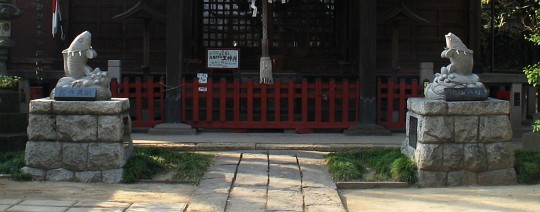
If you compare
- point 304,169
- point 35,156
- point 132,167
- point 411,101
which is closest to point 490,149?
point 411,101

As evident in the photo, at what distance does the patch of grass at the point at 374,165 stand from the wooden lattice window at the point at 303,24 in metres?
6.51

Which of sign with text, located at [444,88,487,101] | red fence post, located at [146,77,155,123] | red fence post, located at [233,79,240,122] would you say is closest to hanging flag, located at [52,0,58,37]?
red fence post, located at [146,77,155,123]

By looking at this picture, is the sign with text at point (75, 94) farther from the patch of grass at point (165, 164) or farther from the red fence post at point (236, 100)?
the red fence post at point (236, 100)

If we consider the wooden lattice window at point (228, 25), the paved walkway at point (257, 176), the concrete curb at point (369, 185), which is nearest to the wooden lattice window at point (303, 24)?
the wooden lattice window at point (228, 25)

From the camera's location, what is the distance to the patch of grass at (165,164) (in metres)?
8.94

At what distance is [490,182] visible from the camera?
8953 millimetres

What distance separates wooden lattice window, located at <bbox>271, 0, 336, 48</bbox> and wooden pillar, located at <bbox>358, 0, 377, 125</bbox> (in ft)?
11.5

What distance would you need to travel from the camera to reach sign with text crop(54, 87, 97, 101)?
883 cm

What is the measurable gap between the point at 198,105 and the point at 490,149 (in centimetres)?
664

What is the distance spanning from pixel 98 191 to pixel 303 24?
9.61 m

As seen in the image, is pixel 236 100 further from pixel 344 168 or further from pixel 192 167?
pixel 344 168

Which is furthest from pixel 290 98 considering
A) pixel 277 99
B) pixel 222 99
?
pixel 222 99

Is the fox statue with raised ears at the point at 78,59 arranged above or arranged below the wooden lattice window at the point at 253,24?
below

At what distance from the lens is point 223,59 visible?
15.4 meters
